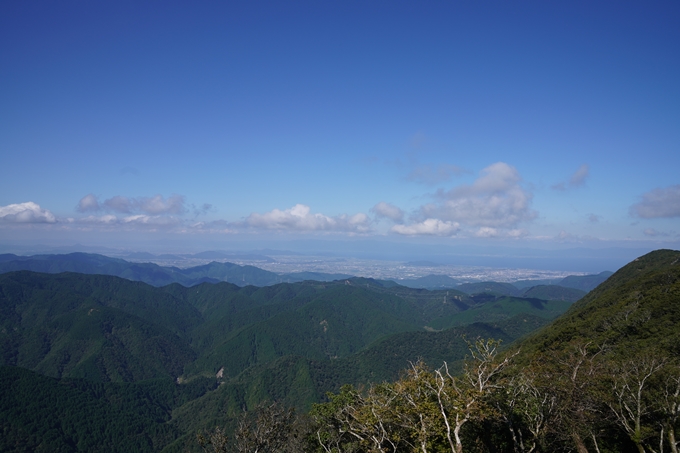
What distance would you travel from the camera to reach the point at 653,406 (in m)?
19.0

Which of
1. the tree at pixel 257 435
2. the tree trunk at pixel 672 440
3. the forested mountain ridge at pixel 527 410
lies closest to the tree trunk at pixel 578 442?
the forested mountain ridge at pixel 527 410

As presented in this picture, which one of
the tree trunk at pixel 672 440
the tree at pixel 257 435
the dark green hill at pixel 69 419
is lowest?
the dark green hill at pixel 69 419

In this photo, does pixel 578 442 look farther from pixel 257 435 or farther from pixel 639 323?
pixel 639 323

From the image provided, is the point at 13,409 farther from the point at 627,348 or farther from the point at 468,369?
the point at 627,348

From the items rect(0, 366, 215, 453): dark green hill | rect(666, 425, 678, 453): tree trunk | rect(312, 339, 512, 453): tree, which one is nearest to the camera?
rect(312, 339, 512, 453): tree

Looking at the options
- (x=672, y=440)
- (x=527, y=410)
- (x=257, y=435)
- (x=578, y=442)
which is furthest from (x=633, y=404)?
(x=257, y=435)

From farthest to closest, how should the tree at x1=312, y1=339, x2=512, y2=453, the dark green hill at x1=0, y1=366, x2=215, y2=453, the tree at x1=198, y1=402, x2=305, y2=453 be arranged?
the dark green hill at x1=0, y1=366, x2=215, y2=453 < the tree at x1=198, y1=402, x2=305, y2=453 < the tree at x1=312, y1=339, x2=512, y2=453

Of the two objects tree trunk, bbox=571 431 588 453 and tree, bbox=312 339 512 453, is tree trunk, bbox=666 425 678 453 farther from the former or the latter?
tree, bbox=312 339 512 453

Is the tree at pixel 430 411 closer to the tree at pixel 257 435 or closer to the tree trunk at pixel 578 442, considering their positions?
the tree trunk at pixel 578 442

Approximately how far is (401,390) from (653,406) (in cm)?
1435

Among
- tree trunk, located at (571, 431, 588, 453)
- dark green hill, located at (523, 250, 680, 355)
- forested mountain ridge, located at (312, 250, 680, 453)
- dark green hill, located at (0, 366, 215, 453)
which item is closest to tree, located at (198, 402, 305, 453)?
forested mountain ridge, located at (312, 250, 680, 453)

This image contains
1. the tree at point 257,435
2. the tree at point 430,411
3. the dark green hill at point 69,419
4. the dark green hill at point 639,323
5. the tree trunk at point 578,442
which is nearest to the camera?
the tree at point 430,411

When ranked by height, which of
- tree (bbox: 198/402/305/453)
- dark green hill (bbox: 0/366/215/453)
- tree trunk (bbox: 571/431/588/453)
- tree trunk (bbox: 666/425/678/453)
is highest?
tree trunk (bbox: 666/425/678/453)

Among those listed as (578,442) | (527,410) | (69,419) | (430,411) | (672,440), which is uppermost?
(430,411)
